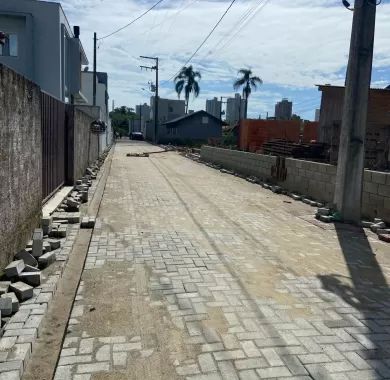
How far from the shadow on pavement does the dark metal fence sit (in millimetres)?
5446

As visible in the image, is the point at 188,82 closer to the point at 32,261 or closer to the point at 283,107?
the point at 283,107

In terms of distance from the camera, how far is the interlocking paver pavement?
3186 millimetres

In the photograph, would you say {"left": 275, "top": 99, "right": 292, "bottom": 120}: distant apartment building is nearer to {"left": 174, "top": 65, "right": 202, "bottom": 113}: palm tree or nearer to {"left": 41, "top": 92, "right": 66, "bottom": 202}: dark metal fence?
{"left": 174, "top": 65, "right": 202, "bottom": 113}: palm tree

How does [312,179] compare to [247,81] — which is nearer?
[312,179]

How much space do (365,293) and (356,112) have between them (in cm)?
482

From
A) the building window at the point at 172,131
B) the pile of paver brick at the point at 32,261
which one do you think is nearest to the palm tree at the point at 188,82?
the building window at the point at 172,131

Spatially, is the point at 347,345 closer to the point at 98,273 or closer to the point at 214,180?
the point at 98,273

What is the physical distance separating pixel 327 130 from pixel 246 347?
1782 centimetres

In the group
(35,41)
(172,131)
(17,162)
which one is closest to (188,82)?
(172,131)

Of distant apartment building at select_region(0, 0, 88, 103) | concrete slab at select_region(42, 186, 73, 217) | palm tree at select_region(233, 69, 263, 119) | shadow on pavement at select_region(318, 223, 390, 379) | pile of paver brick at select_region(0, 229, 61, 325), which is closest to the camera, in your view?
shadow on pavement at select_region(318, 223, 390, 379)

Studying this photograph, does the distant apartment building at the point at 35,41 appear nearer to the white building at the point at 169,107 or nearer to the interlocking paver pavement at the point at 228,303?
the interlocking paver pavement at the point at 228,303

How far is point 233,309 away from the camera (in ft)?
13.6

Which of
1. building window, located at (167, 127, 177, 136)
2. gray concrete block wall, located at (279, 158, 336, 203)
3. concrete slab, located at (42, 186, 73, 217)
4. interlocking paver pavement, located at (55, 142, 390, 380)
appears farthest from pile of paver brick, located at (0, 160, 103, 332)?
building window, located at (167, 127, 177, 136)

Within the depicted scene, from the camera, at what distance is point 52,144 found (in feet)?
29.1
